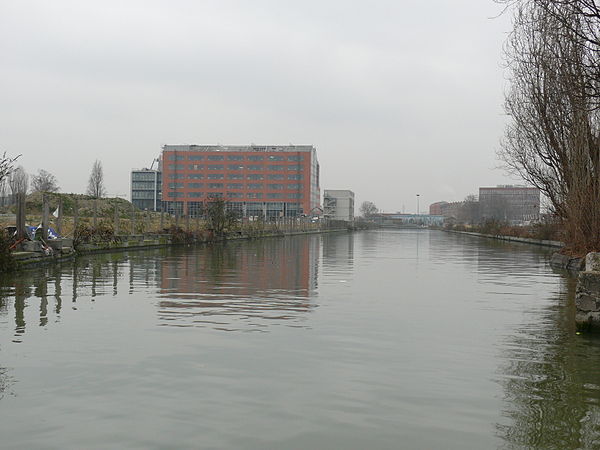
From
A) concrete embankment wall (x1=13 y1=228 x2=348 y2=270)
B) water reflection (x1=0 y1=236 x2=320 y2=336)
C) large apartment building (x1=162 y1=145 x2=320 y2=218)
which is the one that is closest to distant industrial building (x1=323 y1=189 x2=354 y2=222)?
large apartment building (x1=162 y1=145 x2=320 y2=218)

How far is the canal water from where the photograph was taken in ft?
15.6

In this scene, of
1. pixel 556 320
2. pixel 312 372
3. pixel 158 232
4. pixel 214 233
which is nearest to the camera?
pixel 312 372

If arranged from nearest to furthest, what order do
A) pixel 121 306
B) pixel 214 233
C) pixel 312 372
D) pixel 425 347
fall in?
1. pixel 312 372
2. pixel 425 347
3. pixel 121 306
4. pixel 214 233

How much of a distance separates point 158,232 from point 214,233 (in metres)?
6.92

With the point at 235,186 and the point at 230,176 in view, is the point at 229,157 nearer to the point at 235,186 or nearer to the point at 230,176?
the point at 230,176

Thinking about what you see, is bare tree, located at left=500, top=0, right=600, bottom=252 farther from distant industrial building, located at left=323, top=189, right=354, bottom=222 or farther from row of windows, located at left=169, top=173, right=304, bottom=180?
distant industrial building, located at left=323, top=189, right=354, bottom=222

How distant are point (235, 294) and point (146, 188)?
135 m

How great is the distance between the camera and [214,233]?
4153 cm

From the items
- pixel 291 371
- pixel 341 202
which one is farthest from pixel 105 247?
pixel 341 202

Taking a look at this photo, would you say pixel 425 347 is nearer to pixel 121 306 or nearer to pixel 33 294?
pixel 121 306

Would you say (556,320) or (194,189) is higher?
(194,189)

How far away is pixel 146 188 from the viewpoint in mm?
143000

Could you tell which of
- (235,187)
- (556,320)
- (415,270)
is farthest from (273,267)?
(235,187)

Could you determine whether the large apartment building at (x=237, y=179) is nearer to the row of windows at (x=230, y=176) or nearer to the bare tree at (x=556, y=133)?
the row of windows at (x=230, y=176)
